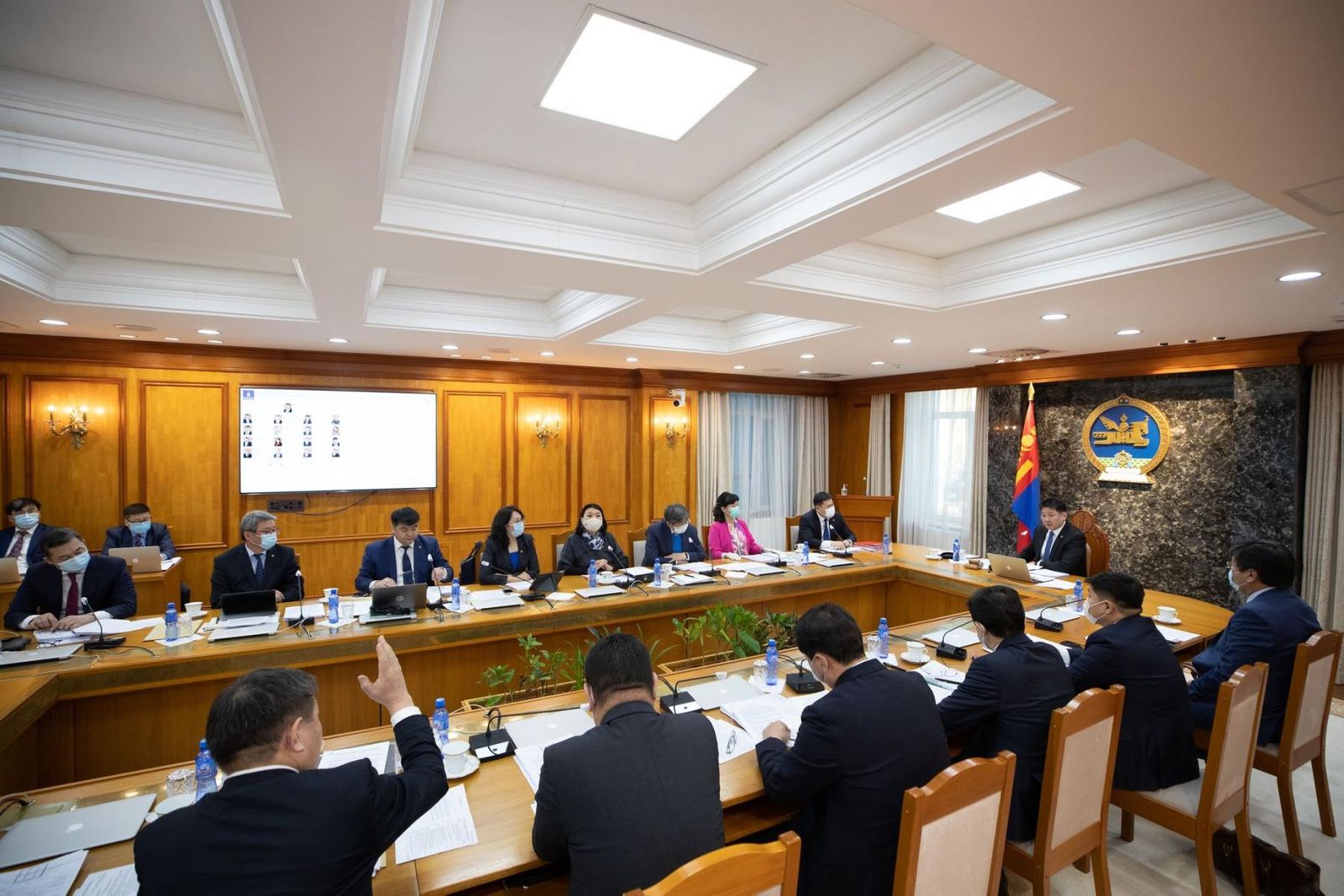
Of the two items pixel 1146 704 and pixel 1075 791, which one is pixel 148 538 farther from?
pixel 1146 704

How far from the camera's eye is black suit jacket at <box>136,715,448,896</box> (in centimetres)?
111

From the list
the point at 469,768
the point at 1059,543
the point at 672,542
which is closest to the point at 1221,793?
the point at 469,768

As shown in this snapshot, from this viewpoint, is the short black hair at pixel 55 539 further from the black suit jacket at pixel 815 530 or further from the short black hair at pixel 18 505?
the black suit jacket at pixel 815 530

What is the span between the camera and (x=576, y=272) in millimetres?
3199

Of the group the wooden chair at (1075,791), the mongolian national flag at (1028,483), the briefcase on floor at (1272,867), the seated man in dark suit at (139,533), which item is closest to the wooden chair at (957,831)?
the wooden chair at (1075,791)

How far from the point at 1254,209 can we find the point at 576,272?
3.08m

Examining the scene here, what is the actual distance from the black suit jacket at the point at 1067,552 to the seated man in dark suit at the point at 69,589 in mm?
6448

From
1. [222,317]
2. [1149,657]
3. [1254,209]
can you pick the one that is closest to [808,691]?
[1149,657]

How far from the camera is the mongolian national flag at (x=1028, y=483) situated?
650cm

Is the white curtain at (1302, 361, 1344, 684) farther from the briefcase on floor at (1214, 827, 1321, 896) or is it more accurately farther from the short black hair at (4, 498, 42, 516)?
the short black hair at (4, 498, 42, 516)

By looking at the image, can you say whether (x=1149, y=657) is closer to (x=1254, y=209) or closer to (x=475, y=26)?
(x=1254, y=209)

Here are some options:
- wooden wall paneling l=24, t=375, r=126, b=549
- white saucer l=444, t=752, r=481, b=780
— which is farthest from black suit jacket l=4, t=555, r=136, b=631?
white saucer l=444, t=752, r=481, b=780

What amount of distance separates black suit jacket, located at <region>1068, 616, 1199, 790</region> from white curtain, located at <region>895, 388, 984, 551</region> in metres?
5.28

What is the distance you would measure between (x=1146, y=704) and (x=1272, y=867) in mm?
846
